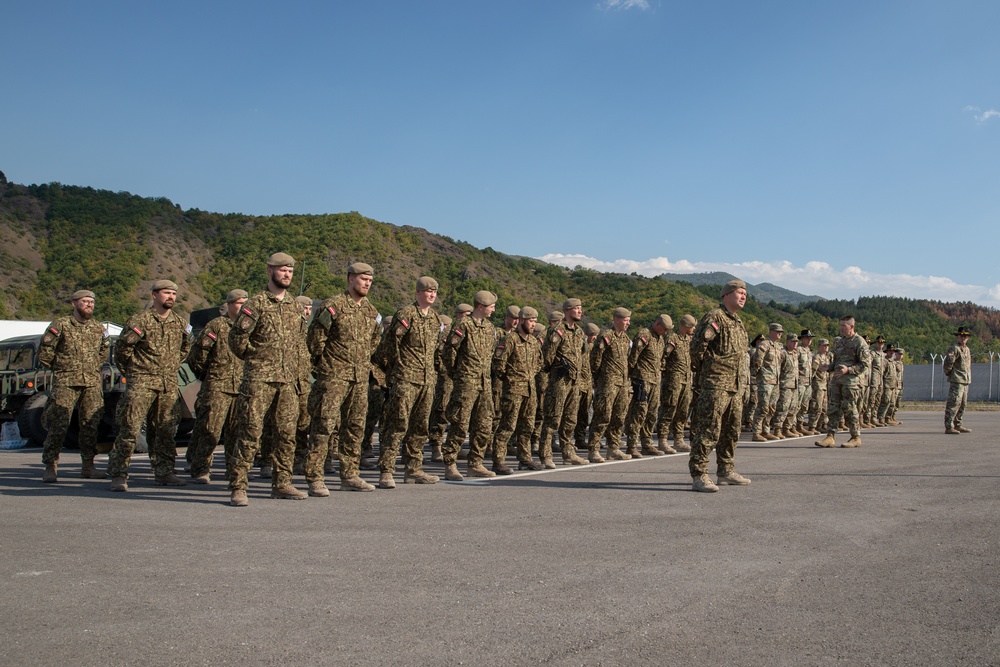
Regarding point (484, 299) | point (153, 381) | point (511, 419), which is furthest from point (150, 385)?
point (511, 419)

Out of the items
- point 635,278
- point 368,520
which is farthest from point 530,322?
point 635,278

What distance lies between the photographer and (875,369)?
19094 millimetres

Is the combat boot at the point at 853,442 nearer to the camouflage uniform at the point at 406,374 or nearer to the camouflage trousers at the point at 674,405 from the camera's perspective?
the camouflage trousers at the point at 674,405

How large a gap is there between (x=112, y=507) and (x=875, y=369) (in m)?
17.3

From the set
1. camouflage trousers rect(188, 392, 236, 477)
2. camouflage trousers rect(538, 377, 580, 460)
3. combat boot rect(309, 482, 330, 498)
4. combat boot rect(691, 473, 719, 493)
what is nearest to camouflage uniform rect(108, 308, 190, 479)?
camouflage trousers rect(188, 392, 236, 477)

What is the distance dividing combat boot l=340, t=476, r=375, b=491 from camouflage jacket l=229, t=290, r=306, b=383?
1.23 metres

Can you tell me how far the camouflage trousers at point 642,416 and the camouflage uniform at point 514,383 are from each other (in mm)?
2534

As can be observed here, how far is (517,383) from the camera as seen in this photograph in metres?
9.54

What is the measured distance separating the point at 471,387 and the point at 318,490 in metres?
2.11

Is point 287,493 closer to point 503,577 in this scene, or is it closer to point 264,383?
point 264,383

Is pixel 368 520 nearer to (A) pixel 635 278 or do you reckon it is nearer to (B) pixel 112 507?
(B) pixel 112 507

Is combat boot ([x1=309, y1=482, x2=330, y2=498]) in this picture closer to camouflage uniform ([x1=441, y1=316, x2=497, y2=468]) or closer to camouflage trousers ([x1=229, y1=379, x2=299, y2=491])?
camouflage trousers ([x1=229, y1=379, x2=299, y2=491])

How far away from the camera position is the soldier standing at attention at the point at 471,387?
884cm

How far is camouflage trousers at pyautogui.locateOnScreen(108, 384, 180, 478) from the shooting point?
7.95 metres
